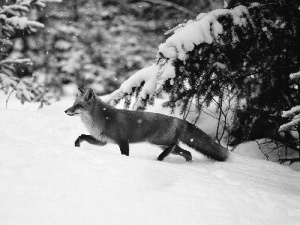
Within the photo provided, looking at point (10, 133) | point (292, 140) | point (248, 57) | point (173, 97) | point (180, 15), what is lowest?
point (10, 133)

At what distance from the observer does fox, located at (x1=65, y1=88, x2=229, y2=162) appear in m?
4.48

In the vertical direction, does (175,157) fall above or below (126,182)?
below

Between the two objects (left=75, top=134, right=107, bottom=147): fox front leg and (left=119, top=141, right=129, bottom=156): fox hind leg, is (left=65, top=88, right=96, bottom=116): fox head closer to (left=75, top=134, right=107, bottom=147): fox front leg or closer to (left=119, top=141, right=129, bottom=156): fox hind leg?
(left=75, top=134, right=107, bottom=147): fox front leg

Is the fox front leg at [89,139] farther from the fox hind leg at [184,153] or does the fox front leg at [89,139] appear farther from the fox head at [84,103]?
the fox hind leg at [184,153]

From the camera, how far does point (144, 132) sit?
180 inches

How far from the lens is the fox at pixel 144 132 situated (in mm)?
4484

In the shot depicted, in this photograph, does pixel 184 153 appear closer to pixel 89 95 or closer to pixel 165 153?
pixel 165 153

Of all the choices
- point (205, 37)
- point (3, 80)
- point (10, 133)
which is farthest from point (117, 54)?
point (205, 37)

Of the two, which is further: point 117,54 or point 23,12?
point 117,54

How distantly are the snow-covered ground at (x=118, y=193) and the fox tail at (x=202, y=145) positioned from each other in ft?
3.09

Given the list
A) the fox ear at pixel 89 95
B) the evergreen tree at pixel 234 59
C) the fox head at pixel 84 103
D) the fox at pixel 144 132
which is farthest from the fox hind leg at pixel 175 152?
the fox ear at pixel 89 95

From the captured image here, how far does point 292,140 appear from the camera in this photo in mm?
5820

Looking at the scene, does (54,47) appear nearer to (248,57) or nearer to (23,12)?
(23,12)

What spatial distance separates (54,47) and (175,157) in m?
15.2
